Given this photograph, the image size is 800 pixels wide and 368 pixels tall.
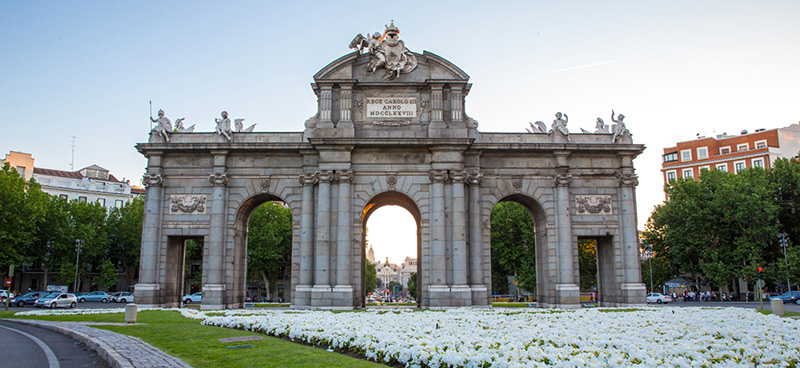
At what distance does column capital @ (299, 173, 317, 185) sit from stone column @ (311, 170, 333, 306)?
0.47m

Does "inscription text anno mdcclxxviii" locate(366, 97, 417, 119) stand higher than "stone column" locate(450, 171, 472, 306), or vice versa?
"inscription text anno mdcclxxviii" locate(366, 97, 417, 119)

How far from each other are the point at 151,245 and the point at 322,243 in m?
11.1

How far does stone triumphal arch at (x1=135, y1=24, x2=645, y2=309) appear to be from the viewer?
1384 inches

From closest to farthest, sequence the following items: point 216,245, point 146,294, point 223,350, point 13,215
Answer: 1. point 223,350
2. point 146,294
3. point 216,245
4. point 13,215

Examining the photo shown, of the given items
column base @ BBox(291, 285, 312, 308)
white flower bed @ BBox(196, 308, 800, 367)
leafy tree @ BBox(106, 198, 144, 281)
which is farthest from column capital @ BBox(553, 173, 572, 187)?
leafy tree @ BBox(106, 198, 144, 281)

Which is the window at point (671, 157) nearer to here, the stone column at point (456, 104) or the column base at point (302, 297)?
the stone column at point (456, 104)

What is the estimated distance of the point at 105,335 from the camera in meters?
18.4

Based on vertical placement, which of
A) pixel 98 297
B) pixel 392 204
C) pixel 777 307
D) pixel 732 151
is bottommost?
pixel 98 297

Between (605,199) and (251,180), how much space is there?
23.0 meters

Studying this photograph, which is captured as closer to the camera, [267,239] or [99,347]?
[99,347]

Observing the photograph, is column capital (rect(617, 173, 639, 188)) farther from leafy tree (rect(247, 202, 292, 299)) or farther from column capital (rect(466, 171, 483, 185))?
leafy tree (rect(247, 202, 292, 299))

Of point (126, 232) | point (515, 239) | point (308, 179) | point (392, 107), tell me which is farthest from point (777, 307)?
point (126, 232)

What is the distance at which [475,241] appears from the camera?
117 ft

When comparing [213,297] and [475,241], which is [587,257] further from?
[213,297]
